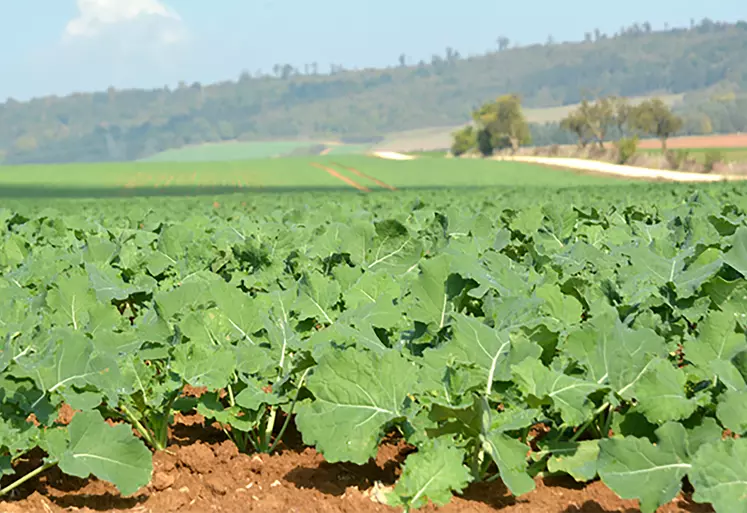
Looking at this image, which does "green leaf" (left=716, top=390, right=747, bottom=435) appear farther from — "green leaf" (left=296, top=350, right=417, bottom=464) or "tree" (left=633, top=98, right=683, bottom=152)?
"tree" (left=633, top=98, right=683, bottom=152)

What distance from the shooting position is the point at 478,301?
3.71 meters

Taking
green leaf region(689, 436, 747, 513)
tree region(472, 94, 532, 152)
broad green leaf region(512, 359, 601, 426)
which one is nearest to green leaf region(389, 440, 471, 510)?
broad green leaf region(512, 359, 601, 426)

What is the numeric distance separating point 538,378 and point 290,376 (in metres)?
1.07

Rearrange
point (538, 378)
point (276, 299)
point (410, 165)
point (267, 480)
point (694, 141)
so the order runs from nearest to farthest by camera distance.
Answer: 1. point (538, 378)
2. point (267, 480)
3. point (276, 299)
4. point (410, 165)
5. point (694, 141)

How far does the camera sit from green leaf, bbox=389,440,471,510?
255 cm

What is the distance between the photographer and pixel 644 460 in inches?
97.0

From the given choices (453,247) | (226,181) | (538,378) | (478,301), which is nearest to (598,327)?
(538,378)

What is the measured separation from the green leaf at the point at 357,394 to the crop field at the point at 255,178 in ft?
179

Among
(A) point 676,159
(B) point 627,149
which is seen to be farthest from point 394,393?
(B) point 627,149

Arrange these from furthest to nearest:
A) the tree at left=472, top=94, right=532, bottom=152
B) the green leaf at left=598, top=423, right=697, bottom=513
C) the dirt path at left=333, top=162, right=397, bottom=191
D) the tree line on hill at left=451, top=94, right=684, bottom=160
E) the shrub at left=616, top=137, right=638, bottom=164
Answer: the tree at left=472, top=94, right=532, bottom=152 < the tree line on hill at left=451, top=94, right=684, bottom=160 < the shrub at left=616, top=137, right=638, bottom=164 < the dirt path at left=333, top=162, right=397, bottom=191 < the green leaf at left=598, top=423, right=697, bottom=513

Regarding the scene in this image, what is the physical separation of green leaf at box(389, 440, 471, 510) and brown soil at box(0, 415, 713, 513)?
0.20m

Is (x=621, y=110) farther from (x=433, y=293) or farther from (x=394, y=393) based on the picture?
(x=394, y=393)

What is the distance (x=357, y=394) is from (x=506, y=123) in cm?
14101

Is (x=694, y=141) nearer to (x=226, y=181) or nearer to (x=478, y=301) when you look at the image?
(x=226, y=181)
